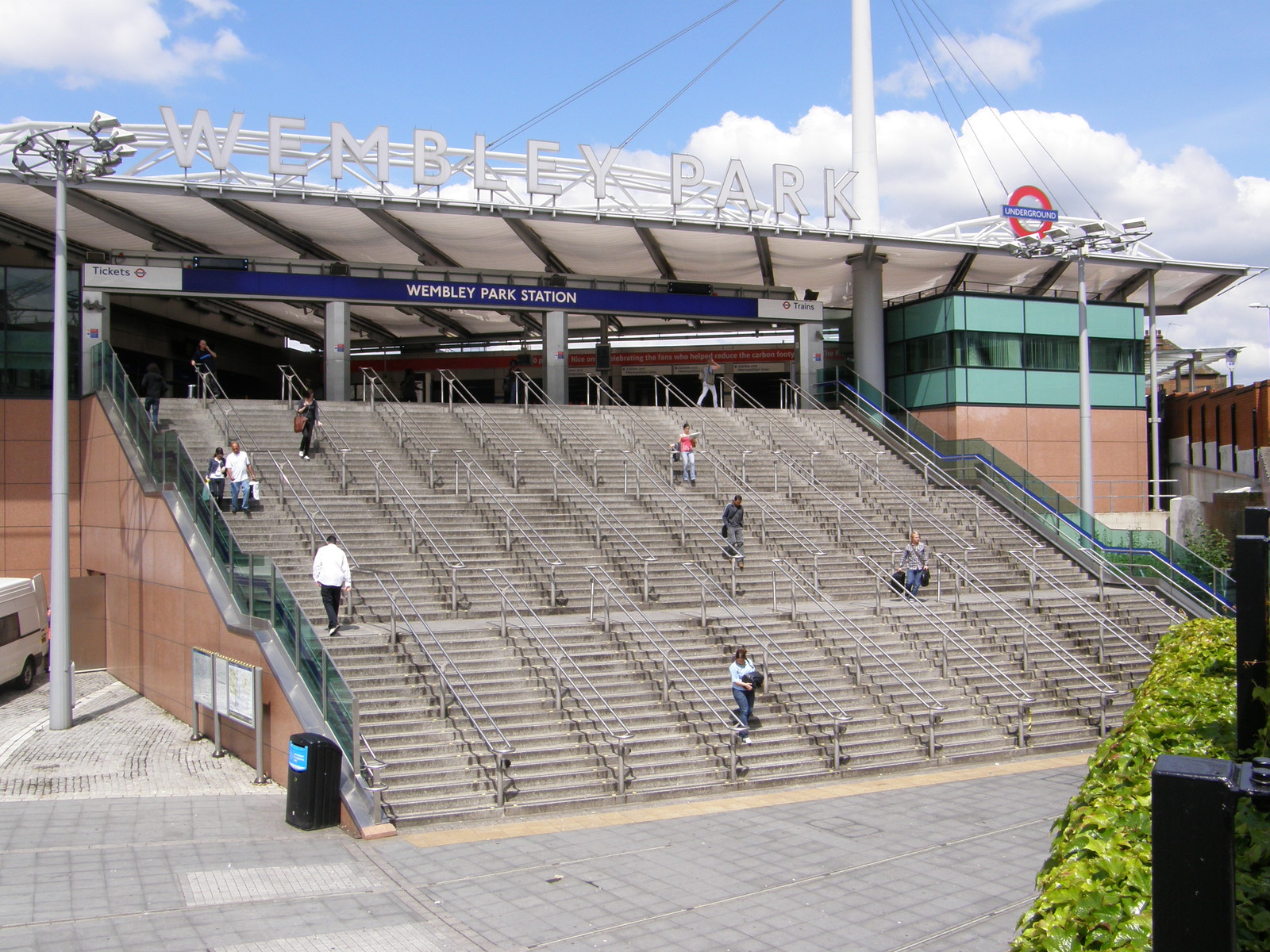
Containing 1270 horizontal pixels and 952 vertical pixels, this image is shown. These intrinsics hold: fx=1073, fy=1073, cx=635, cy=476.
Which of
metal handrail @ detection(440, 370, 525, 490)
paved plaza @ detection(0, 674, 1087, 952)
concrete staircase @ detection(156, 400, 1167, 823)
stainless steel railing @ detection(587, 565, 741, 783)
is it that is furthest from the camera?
metal handrail @ detection(440, 370, 525, 490)

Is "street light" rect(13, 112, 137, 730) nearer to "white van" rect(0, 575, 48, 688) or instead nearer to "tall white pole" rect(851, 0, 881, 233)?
"white van" rect(0, 575, 48, 688)

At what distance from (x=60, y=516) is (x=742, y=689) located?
1151cm

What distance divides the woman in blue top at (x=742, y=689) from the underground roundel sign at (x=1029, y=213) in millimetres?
20193

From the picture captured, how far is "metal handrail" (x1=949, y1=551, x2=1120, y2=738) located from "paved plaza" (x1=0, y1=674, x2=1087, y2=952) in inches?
125

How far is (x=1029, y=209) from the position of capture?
30125mm

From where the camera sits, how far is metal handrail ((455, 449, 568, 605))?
741 inches

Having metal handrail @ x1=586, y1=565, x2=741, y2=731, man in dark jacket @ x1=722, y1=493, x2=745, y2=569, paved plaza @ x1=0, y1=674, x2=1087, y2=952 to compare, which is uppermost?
man in dark jacket @ x1=722, y1=493, x2=745, y2=569

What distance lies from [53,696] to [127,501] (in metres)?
4.86

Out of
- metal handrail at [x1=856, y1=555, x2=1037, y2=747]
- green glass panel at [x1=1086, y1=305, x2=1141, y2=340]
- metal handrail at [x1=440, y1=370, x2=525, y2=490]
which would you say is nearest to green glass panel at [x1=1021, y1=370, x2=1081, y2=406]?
green glass panel at [x1=1086, y1=305, x2=1141, y2=340]

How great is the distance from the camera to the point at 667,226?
29.1 m

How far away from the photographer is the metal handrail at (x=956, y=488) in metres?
24.6

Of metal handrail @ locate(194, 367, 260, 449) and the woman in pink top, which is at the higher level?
metal handrail @ locate(194, 367, 260, 449)

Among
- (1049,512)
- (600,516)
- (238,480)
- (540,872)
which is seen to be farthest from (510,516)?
(1049,512)

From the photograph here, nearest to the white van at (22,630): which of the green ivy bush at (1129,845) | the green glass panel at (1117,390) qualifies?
the green ivy bush at (1129,845)
